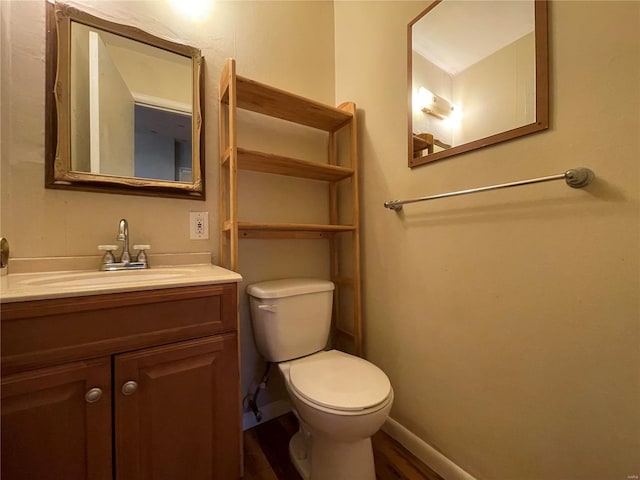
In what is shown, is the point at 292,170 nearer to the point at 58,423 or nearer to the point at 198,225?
the point at 198,225

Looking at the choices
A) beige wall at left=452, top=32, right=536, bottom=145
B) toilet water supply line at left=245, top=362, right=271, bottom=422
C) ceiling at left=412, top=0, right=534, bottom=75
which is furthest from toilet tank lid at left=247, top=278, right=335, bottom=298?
ceiling at left=412, top=0, right=534, bottom=75

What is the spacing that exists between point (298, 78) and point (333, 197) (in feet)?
2.39

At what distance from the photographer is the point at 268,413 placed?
4.73ft

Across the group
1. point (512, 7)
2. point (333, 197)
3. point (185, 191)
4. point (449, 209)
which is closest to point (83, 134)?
point (185, 191)

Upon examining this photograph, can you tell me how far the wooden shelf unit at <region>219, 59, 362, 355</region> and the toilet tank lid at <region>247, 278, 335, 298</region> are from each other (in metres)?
0.17

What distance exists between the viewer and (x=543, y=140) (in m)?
0.81

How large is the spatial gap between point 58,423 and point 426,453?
1.31 metres

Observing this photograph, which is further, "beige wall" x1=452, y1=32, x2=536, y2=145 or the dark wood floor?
the dark wood floor

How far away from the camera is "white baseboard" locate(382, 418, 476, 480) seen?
1049mm

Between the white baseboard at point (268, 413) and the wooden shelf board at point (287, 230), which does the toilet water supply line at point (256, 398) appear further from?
the wooden shelf board at point (287, 230)

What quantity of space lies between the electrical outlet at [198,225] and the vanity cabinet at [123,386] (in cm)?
48

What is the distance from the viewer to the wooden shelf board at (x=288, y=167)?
4.12 ft

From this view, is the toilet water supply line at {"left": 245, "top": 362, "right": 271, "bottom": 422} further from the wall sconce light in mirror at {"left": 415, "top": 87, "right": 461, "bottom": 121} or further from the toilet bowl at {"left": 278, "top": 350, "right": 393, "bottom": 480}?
the wall sconce light in mirror at {"left": 415, "top": 87, "right": 461, "bottom": 121}

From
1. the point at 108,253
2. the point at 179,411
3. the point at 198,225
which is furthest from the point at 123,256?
the point at 179,411
